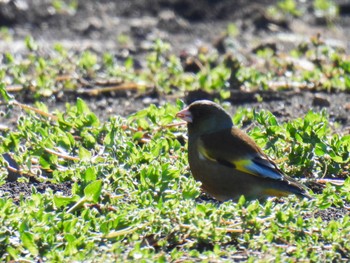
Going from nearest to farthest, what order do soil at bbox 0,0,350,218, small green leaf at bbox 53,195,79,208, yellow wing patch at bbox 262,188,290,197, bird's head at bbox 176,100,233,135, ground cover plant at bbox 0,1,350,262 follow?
1. ground cover plant at bbox 0,1,350,262
2. small green leaf at bbox 53,195,79,208
3. yellow wing patch at bbox 262,188,290,197
4. bird's head at bbox 176,100,233,135
5. soil at bbox 0,0,350,218

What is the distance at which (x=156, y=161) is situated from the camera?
19.4 feet

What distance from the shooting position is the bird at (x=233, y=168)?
603 cm

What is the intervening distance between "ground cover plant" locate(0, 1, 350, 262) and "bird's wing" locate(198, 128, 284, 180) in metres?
0.23

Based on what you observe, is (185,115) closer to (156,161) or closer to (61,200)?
(156,161)

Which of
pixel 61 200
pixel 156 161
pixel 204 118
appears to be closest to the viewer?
pixel 61 200

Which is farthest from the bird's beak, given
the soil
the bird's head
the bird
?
the soil

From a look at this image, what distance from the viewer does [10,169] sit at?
6.30 metres

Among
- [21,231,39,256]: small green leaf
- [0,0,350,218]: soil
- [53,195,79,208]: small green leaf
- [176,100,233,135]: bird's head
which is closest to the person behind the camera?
[21,231,39,256]: small green leaf

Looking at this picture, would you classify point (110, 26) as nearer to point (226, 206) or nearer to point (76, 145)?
point (76, 145)

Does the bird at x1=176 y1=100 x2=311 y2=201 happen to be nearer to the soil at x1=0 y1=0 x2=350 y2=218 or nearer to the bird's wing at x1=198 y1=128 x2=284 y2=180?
the bird's wing at x1=198 y1=128 x2=284 y2=180

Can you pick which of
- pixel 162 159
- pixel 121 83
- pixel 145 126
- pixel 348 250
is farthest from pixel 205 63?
pixel 348 250

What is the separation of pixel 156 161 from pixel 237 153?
55 cm

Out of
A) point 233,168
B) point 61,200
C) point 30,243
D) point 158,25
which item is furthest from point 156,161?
point 158,25

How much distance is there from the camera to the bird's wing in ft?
19.9
